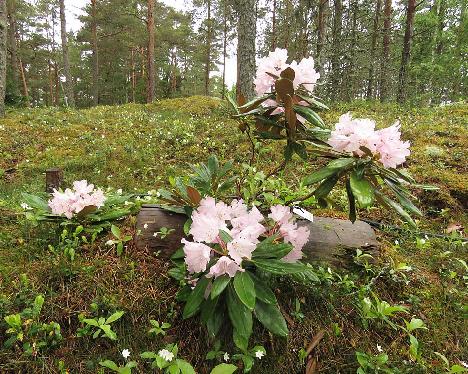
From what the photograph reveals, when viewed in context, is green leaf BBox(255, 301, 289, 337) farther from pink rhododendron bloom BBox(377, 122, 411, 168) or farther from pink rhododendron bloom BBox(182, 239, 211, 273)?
pink rhododendron bloom BBox(377, 122, 411, 168)

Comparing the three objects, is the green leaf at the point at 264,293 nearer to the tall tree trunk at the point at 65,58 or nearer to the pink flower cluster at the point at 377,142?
the pink flower cluster at the point at 377,142

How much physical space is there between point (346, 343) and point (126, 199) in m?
2.06

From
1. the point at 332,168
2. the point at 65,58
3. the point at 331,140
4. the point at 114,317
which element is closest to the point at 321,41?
the point at 331,140

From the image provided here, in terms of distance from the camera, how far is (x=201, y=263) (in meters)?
1.65

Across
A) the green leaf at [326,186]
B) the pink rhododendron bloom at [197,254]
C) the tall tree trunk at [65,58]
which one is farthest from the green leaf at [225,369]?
the tall tree trunk at [65,58]

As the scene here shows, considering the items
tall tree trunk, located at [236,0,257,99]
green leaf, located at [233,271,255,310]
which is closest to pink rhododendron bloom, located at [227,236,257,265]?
green leaf, located at [233,271,255,310]

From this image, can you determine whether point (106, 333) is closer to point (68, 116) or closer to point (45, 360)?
point (45, 360)

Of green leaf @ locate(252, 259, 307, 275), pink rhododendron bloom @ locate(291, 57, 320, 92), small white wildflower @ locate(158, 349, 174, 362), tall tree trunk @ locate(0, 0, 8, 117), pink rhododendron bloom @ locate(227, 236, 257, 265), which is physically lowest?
small white wildflower @ locate(158, 349, 174, 362)

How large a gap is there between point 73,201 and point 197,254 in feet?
4.40

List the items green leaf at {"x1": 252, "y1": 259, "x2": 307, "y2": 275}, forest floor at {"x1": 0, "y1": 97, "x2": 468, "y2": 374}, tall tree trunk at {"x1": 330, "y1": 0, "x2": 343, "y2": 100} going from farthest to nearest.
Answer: tall tree trunk at {"x1": 330, "y1": 0, "x2": 343, "y2": 100}, forest floor at {"x1": 0, "y1": 97, "x2": 468, "y2": 374}, green leaf at {"x1": 252, "y1": 259, "x2": 307, "y2": 275}

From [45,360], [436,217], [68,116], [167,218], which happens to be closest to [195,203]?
[167,218]

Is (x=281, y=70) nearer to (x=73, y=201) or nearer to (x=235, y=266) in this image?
(x=235, y=266)

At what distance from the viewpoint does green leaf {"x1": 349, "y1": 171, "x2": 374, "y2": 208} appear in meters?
1.58

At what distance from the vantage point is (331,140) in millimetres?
1903
